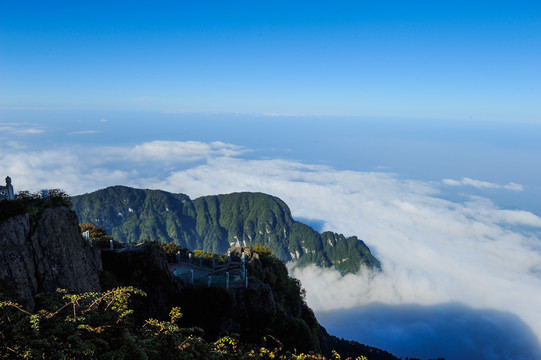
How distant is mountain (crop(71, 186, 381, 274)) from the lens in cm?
13350

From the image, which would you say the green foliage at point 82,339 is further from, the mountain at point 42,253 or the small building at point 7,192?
the small building at point 7,192

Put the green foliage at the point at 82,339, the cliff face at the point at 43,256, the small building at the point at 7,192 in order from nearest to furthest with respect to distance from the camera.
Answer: the green foliage at the point at 82,339, the cliff face at the point at 43,256, the small building at the point at 7,192

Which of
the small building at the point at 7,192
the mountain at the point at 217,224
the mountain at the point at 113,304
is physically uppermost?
the small building at the point at 7,192

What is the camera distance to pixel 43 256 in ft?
34.0

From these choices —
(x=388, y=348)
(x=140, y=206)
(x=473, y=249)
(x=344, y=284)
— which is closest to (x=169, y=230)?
(x=140, y=206)

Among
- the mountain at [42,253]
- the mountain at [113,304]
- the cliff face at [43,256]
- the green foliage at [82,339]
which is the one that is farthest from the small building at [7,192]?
the green foliage at [82,339]

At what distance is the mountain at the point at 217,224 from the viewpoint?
438 feet

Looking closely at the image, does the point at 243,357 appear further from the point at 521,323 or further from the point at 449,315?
the point at 521,323

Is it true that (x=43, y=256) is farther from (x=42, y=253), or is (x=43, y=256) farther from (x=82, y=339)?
(x=82, y=339)

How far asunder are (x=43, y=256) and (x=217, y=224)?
14566 cm

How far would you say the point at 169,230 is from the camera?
139000 millimetres

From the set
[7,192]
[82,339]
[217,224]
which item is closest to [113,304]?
[82,339]

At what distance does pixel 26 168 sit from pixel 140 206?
8434 cm

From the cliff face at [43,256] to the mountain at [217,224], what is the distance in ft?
404
